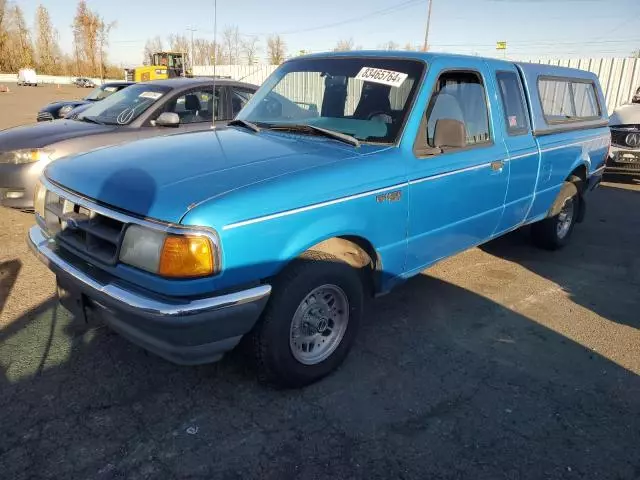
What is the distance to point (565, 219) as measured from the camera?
5.91 meters

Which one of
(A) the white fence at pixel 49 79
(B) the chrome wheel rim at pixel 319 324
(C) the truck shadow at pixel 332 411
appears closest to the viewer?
(C) the truck shadow at pixel 332 411

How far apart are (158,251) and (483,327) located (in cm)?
265

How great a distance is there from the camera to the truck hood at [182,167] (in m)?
2.42

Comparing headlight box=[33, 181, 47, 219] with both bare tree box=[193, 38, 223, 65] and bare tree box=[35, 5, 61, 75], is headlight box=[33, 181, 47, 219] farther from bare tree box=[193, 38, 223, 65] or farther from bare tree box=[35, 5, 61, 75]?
bare tree box=[35, 5, 61, 75]

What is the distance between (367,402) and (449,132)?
1845mm

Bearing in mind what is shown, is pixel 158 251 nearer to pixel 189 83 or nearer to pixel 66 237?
pixel 66 237

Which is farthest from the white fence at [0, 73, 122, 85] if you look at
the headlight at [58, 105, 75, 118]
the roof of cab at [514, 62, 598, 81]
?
the roof of cab at [514, 62, 598, 81]

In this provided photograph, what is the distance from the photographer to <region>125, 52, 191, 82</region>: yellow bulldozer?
2906 centimetres

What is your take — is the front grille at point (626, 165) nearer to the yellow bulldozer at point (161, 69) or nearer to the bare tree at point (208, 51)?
the bare tree at point (208, 51)

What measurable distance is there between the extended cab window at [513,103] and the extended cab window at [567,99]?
449 millimetres

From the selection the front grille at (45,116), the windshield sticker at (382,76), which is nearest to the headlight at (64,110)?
the front grille at (45,116)

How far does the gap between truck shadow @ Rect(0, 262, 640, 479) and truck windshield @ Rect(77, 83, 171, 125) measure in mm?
3358

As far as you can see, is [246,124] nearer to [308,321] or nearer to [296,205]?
[296,205]

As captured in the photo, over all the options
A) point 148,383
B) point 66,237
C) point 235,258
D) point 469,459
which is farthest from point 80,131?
point 469,459
